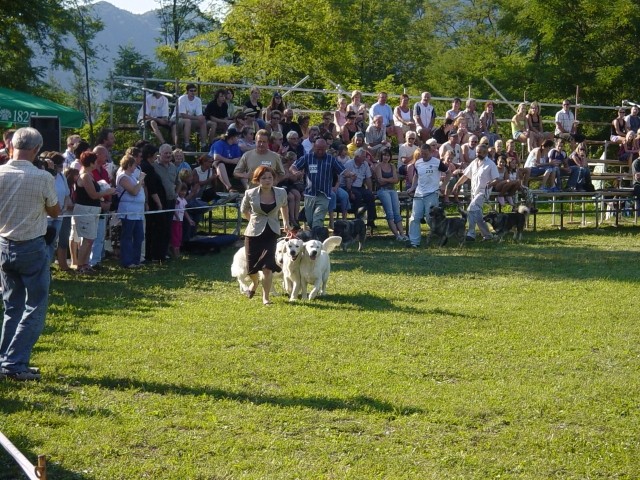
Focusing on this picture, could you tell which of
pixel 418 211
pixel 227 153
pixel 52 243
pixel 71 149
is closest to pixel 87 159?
pixel 71 149

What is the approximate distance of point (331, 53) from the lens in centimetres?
4197

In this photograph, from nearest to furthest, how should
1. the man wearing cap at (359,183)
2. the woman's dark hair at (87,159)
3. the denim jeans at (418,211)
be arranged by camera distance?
the woman's dark hair at (87,159)
the denim jeans at (418,211)
the man wearing cap at (359,183)

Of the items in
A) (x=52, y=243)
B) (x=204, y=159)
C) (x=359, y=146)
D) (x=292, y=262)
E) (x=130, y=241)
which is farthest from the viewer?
(x=359, y=146)

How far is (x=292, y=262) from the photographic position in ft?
38.4

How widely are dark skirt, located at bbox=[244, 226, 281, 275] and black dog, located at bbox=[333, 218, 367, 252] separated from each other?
5.83 meters

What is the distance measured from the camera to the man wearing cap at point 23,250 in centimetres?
747

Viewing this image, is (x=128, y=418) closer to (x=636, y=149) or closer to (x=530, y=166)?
(x=530, y=166)

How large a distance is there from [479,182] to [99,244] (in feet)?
26.5

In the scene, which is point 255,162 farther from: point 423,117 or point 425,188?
point 423,117

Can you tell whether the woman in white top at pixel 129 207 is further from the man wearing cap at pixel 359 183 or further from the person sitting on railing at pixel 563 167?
the person sitting on railing at pixel 563 167

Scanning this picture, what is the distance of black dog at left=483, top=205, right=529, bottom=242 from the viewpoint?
19.1 meters

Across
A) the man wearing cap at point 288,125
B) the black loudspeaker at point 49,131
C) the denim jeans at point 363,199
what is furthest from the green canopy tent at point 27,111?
the denim jeans at point 363,199

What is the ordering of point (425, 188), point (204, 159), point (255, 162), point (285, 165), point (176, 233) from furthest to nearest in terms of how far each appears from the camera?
1. point (425, 188)
2. point (285, 165)
3. point (204, 159)
4. point (176, 233)
5. point (255, 162)

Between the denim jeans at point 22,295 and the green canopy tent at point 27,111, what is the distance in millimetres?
9365
